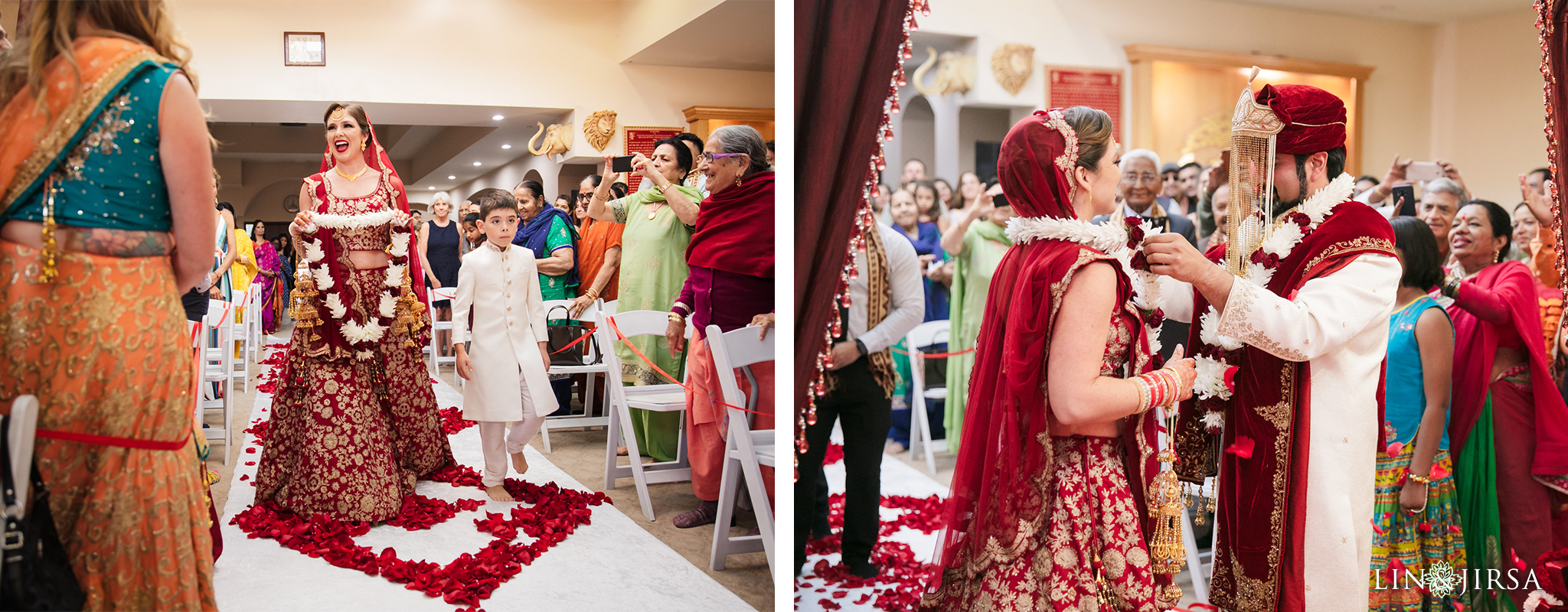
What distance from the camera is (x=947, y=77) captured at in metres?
3.34

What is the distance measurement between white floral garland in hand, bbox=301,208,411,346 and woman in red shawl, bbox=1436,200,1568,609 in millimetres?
2518

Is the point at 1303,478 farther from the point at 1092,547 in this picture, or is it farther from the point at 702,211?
the point at 702,211

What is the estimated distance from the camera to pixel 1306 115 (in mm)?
1778

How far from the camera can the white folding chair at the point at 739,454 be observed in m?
2.19

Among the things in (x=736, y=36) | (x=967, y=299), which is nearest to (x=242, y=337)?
(x=736, y=36)

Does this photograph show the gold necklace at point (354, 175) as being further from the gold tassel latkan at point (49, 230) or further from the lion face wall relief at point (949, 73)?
the lion face wall relief at point (949, 73)

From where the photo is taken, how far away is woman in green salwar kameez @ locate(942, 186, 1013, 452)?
3904 millimetres

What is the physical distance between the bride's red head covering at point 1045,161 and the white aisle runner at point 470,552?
3.99 ft

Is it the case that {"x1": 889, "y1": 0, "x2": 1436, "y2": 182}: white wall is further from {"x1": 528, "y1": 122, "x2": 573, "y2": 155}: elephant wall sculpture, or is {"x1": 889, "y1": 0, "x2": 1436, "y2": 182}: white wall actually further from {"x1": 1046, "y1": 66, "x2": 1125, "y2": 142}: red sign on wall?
{"x1": 528, "y1": 122, "x2": 573, "y2": 155}: elephant wall sculpture

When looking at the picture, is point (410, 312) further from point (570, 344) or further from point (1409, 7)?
point (1409, 7)

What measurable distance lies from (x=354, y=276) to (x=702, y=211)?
0.82 metres

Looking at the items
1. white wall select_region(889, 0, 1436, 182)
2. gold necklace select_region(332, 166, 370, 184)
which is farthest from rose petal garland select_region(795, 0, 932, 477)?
white wall select_region(889, 0, 1436, 182)

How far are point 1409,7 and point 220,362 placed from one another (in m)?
3.37

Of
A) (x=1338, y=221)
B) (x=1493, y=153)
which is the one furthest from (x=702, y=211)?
(x=1493, y=153)
